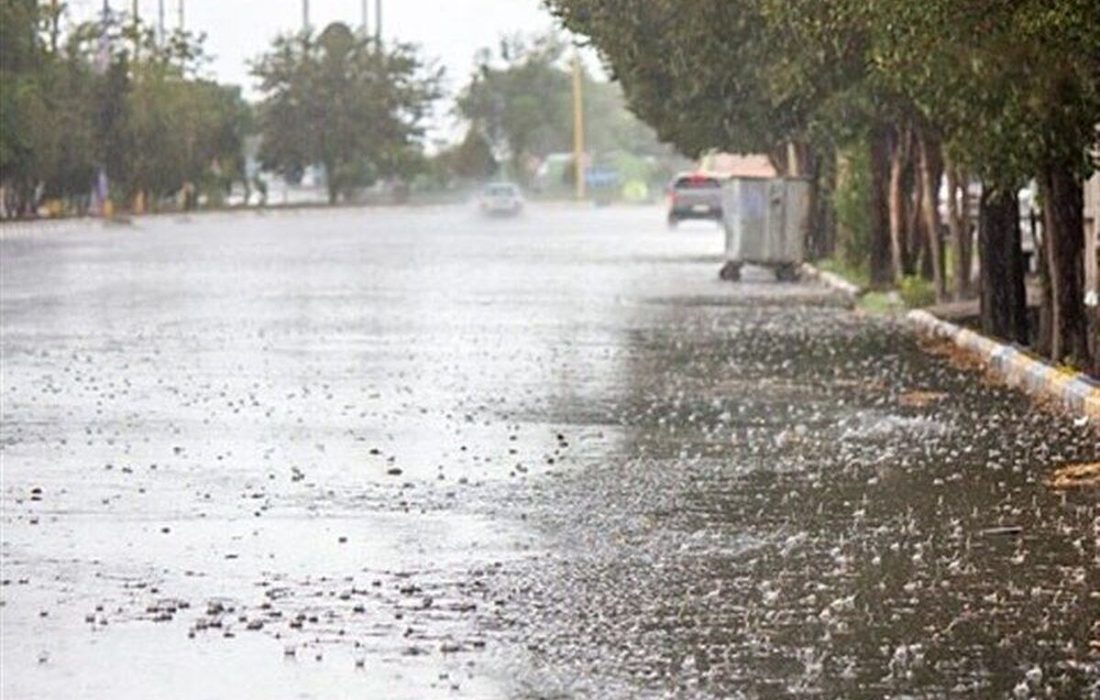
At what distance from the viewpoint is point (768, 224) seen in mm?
49531

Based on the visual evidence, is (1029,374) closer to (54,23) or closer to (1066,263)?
(1066,263)

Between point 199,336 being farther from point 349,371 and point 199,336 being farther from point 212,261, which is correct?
point 212,261

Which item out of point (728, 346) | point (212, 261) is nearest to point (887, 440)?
point (728, 346)

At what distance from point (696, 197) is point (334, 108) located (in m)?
44.4

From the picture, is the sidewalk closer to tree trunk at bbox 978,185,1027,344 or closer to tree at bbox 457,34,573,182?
tree trunk at bbox 978,185,1027,344

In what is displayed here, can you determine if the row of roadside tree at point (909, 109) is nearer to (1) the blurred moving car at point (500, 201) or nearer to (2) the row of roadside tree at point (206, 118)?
(2) the row of roadside tree at point (206, 118)

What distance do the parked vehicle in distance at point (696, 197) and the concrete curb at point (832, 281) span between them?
37.9m

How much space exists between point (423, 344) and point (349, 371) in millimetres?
4278

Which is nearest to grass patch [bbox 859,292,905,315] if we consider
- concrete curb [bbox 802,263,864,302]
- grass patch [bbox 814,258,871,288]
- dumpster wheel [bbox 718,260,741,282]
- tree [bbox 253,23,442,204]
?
concrete curb [bbox 802,263,864,302]

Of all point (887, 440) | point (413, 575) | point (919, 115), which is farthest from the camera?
point (919, 115)

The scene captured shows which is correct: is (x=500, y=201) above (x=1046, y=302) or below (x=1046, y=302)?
below

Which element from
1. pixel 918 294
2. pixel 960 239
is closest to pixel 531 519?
pixel 960 239

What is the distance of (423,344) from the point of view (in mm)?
29938

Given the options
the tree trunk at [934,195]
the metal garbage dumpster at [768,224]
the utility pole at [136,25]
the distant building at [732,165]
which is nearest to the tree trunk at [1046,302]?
the tree trunk at [934,195]
